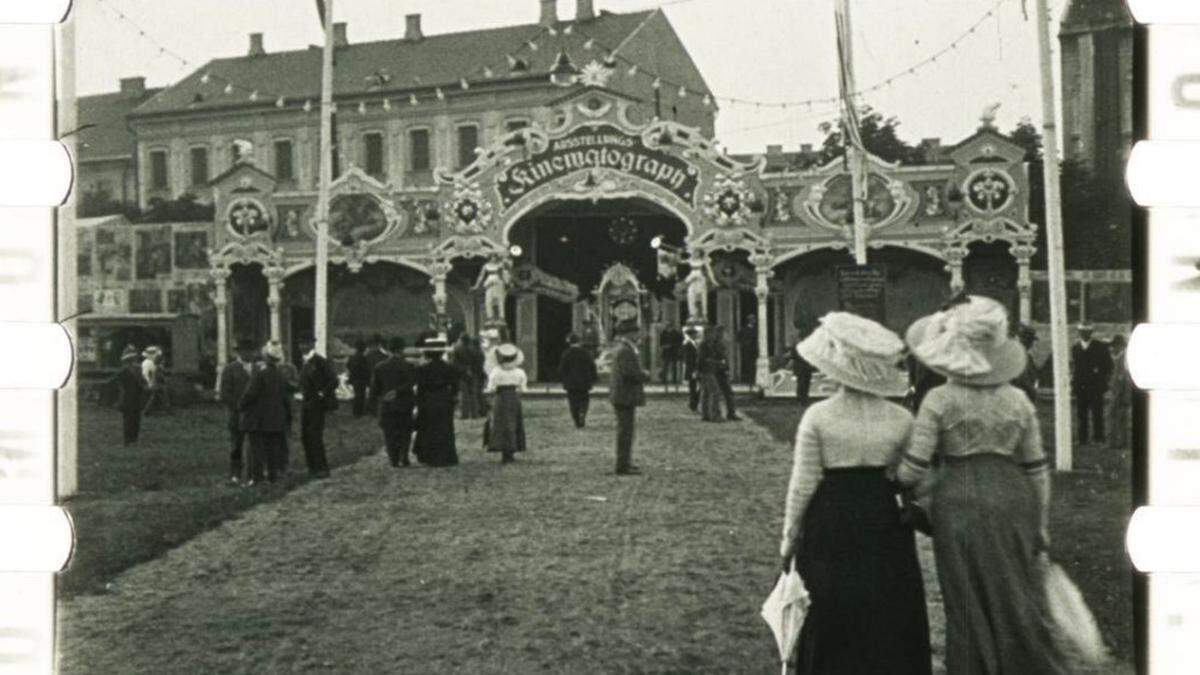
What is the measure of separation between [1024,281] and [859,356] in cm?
52

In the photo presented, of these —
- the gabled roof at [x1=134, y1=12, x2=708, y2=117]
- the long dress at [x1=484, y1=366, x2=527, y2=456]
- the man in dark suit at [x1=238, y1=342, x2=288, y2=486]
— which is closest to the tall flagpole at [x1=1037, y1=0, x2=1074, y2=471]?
the gabled roof at [x1=134, y1=12, x2=708, y2=117]

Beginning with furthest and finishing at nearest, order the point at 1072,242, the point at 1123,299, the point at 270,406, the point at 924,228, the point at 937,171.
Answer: the point at 270,406, the point at 937,171, the point at 924,228, the point at 1072,242, the point at 1123,299

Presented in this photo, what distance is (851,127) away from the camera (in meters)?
3.62

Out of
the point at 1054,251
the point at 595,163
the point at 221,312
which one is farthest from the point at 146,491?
the point at 1054,251

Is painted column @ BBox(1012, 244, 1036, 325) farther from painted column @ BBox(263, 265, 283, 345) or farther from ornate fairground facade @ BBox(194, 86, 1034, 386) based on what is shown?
painted column @ BBox(263, 265, 283, 345)

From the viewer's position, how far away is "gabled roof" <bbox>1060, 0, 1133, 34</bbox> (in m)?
2.89

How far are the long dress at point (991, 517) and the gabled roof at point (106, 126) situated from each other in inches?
71.6

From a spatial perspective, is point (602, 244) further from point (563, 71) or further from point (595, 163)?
point (595, 163)

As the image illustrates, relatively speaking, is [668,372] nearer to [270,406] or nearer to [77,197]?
[270,406]

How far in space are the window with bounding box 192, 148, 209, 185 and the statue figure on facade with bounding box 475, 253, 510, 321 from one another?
96cm

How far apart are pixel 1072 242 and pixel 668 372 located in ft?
10.3

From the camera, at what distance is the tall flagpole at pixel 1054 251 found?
323cm

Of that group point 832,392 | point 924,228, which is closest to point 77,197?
point 832,392

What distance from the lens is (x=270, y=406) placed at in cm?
780
